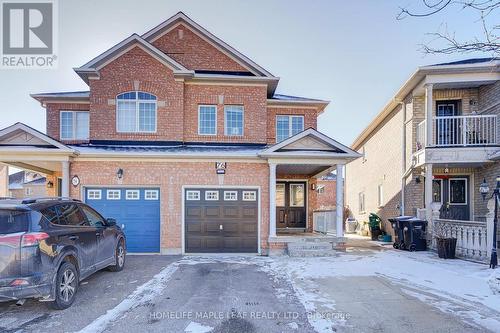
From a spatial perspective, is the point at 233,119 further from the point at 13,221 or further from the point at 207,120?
the point at 13,221

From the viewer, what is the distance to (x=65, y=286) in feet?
18.9

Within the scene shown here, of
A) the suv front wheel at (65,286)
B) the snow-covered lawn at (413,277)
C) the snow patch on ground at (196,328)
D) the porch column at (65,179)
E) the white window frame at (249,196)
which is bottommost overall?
the snow-covered lawn at (413,277)

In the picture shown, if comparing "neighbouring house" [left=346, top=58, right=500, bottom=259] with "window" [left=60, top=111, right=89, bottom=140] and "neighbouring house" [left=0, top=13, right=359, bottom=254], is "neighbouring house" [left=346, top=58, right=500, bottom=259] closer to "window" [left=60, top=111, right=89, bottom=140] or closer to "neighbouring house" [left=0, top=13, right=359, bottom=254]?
"neighbouring house" [left=0, top=13, right=359, bottom=254]

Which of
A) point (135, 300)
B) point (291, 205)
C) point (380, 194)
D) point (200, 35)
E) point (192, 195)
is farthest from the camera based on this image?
point (380, 194)

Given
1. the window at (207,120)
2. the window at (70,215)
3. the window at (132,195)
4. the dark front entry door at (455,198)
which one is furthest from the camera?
the dark front entry door at (455,198)

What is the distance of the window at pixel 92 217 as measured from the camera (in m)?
7.25

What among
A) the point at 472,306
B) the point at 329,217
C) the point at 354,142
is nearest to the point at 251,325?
the point at 472,306

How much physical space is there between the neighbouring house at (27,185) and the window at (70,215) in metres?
30.8

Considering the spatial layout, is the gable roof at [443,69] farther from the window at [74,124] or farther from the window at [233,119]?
the window at [74,124]

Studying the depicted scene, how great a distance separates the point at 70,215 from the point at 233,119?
27.3 feet

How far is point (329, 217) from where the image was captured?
12711 millimetres

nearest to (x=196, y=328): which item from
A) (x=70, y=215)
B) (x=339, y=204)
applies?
(x=70, y=215)

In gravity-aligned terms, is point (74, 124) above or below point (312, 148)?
above

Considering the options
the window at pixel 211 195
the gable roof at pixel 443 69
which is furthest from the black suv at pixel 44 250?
the gable roof at pixel 443 69
